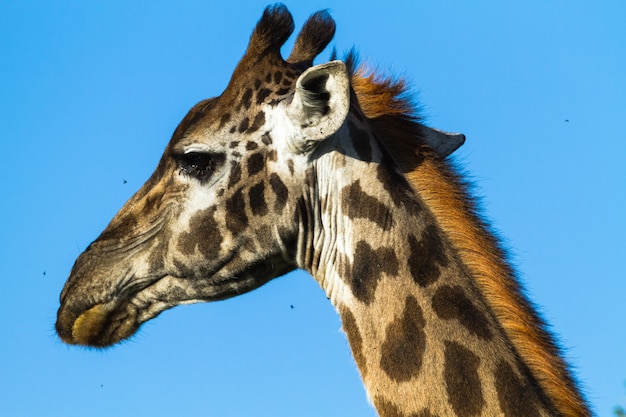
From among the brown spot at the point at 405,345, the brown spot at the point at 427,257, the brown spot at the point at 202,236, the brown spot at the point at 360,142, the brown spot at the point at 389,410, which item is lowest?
the brown spot at the point at 389,410

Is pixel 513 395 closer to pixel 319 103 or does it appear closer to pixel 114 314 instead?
pixel 319 103

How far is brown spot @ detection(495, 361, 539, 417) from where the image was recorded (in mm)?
5438

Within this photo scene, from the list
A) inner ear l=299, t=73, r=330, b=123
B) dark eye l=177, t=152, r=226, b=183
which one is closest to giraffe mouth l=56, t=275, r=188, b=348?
dark eye l=177, t=152, r=226, b=183

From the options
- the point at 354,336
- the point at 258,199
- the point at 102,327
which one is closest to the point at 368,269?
the point at 354,336

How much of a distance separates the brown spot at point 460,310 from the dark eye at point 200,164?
198 centimetres

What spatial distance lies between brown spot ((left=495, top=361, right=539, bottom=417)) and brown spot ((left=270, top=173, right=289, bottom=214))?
6.29 ft

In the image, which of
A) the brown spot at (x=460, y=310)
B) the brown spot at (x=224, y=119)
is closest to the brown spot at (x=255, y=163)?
the brown spot at (x=224, y=119)

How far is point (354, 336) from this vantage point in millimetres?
6148

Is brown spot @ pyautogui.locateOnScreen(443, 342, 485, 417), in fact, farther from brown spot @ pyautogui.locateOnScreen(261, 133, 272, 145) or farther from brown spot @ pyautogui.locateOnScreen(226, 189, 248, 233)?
brown spot @ pyautogui.locateOnScreen(261, 133, 272, 145)

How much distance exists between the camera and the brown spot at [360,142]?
6.62 m

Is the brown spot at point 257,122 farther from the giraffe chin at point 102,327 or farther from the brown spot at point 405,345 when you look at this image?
the brown spot at point 405,345

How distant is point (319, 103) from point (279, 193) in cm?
68

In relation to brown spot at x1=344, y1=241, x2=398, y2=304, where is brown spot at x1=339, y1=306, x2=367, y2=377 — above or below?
below

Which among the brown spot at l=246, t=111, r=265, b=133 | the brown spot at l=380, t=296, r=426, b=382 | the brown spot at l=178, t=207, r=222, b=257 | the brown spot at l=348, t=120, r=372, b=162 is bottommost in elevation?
the brown spot at l=380, t=296, r=426, b=382
